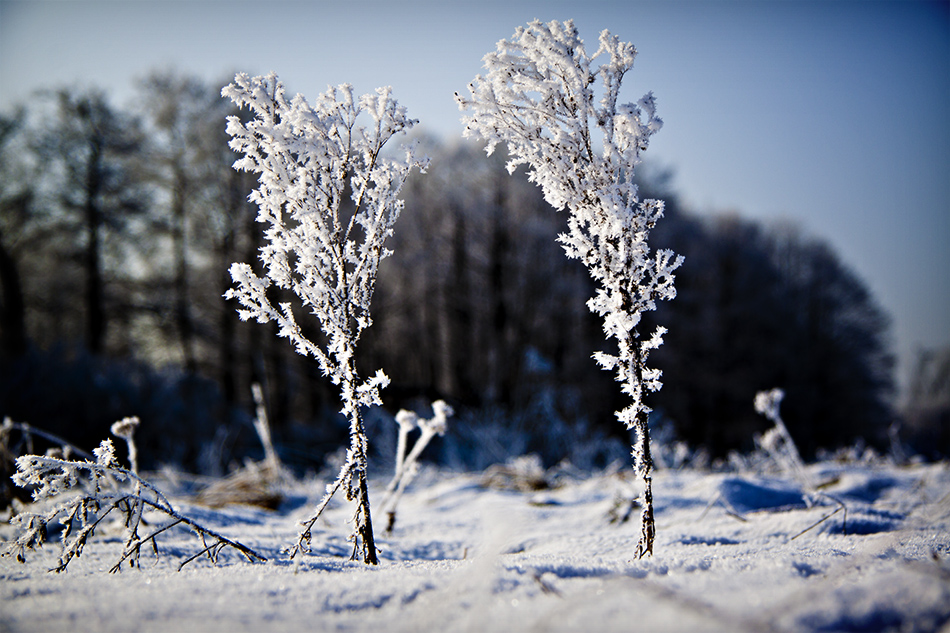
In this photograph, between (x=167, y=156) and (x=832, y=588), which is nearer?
(x=832, y=588)

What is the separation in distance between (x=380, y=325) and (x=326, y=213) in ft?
49.3

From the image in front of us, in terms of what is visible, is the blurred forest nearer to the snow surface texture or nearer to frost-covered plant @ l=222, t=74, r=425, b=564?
the snow surface texture

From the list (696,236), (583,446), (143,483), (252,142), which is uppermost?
(696,236)

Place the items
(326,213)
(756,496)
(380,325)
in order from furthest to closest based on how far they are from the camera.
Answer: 1. (380,325)
2. (756,496)
3. (326,213)

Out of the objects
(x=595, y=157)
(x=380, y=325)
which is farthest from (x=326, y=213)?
(x=380, y=325)

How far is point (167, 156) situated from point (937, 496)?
54.2 ft

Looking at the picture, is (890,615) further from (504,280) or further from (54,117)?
(54,117)

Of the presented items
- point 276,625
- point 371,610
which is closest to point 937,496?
point 371,610

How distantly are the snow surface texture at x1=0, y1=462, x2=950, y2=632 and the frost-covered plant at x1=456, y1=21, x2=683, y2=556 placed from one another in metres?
0.56

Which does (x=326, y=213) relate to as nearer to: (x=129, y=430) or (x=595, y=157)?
(x=595, y=157)

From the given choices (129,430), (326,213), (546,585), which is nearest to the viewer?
(546,585)

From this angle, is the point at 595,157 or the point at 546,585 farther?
the point at 595,157

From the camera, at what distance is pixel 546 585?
1.48 m

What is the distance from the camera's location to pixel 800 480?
3.87 m
